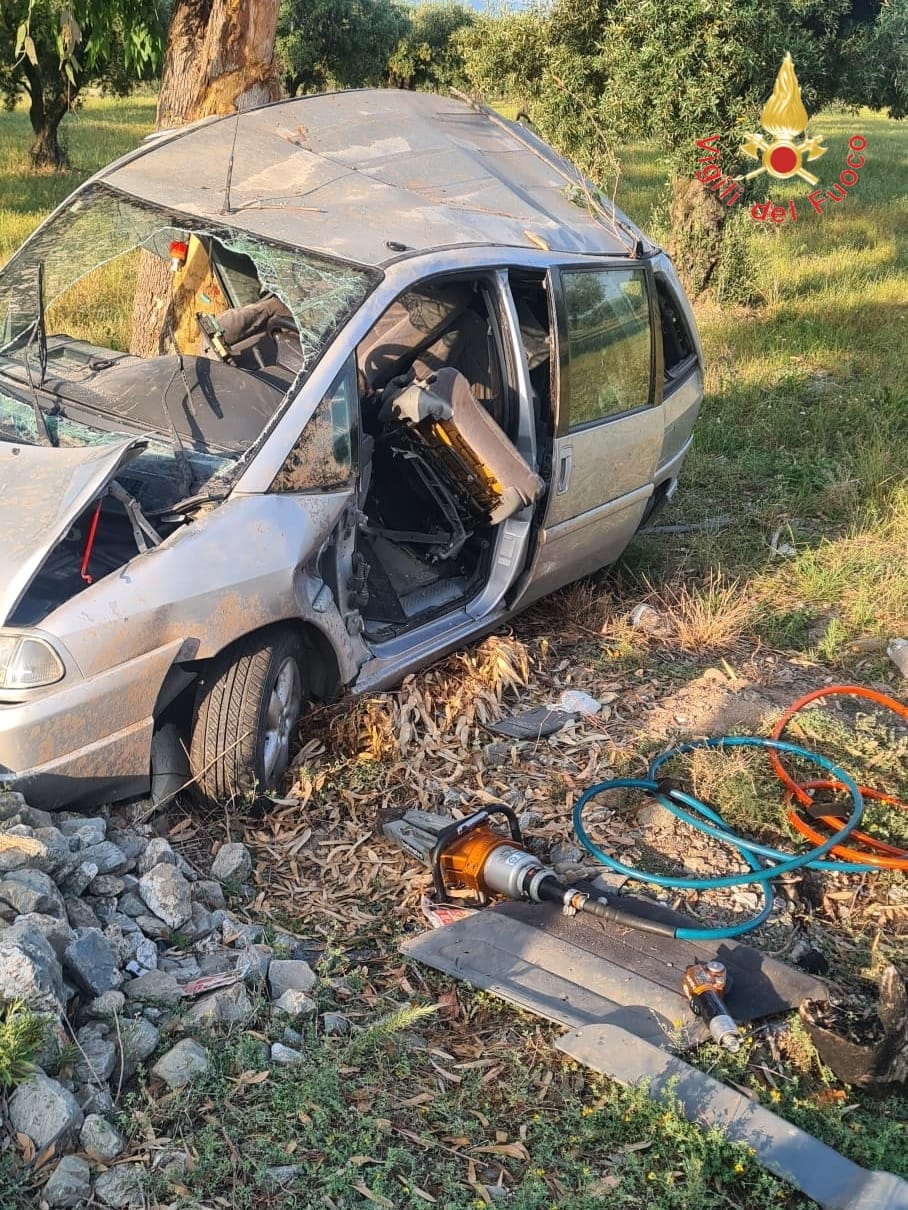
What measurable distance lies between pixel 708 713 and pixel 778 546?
248cm

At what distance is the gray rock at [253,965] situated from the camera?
3367mm

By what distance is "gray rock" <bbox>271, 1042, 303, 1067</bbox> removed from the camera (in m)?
3.13

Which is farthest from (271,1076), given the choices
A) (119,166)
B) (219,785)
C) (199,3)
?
(199,3)

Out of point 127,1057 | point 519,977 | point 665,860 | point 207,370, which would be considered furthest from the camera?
point 207,370

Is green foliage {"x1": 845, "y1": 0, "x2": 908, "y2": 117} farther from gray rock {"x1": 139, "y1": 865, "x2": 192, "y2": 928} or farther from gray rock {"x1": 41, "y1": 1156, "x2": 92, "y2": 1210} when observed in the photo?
gray rock {"x1": 41, "y1": 1156, "x2": 92, "y2": 1210}

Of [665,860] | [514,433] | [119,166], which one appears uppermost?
[119,166]

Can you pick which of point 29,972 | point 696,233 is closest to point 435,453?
point 29,972

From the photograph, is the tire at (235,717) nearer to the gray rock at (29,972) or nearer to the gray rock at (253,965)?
the gray rock at (253,965)

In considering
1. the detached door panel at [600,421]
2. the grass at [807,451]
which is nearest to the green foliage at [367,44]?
the grass at [807,451]

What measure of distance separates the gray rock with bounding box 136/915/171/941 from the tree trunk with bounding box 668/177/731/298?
10.6 m

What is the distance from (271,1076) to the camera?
3.08 metres

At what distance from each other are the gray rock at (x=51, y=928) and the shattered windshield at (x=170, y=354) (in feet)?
5.01

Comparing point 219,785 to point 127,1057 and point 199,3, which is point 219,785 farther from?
point 199,3

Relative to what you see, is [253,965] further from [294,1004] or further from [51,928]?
[51,928]
